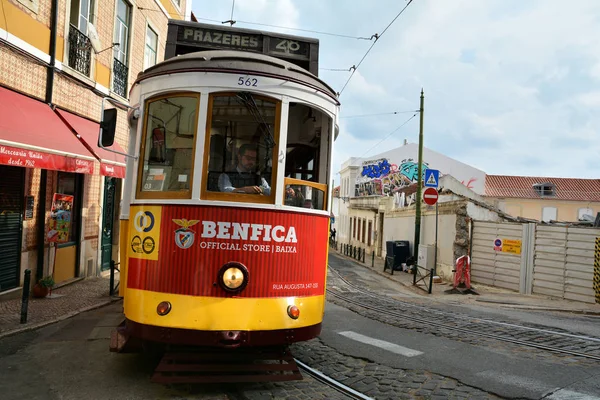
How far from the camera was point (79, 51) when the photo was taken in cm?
1141

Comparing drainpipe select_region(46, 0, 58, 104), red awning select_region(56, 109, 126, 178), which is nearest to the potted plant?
red awning select_region(56, 109, 126, 178)

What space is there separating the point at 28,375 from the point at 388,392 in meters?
3.72

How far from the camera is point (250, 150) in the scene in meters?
4.61

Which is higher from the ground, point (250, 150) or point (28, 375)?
point (250, 150)

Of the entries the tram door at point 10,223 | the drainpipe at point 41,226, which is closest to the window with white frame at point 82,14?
the drainpipe at point 41,226

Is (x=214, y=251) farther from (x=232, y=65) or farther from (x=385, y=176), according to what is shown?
(x=385, y=176)

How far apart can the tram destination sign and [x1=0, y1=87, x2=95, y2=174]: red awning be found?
3.17 metres

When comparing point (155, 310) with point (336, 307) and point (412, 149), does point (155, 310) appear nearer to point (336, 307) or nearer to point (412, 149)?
point (336, 307)

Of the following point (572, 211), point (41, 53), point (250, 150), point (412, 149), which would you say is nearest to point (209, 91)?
point (250, 150)

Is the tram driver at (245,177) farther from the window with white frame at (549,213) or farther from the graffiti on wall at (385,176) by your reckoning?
the window with white frame at (549,213)

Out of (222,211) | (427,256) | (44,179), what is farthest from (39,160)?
(427,256)

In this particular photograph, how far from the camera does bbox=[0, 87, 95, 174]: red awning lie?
746 cm

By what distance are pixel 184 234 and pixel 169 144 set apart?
3.08 feet

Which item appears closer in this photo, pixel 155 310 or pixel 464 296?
pixel 155 310
